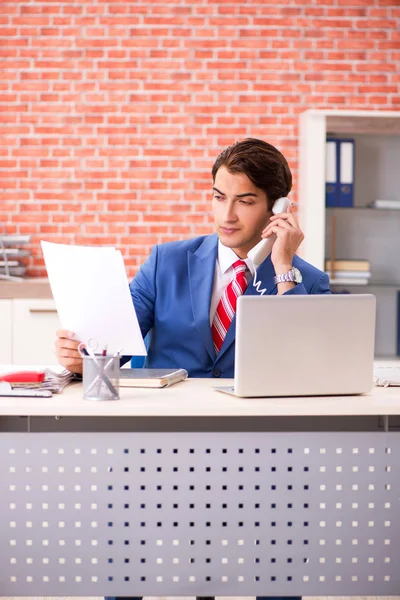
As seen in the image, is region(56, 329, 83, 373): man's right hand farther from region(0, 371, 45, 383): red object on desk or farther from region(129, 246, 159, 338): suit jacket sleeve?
region(129, 246, 159, 338): suit jacket sleeve

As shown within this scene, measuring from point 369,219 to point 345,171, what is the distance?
13.0 inches

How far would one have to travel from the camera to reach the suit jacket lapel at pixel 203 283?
7.21 feet

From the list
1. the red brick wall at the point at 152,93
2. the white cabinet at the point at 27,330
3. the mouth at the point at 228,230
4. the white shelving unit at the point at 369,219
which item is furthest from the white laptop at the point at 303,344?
the red brick wall at the point at 152,93

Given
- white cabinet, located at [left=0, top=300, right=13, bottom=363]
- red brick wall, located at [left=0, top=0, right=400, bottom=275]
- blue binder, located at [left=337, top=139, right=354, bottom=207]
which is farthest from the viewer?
red brick wall, located at [left=0, top=0, right=400, bottom=275]

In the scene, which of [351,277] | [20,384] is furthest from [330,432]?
[351,277]

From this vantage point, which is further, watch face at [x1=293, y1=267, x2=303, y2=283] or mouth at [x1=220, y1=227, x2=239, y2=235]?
mouth at [x1=220, y1=227, x2=239, y2=235]

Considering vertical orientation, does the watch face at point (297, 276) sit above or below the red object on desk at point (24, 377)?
above

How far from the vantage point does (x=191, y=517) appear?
5.42ft

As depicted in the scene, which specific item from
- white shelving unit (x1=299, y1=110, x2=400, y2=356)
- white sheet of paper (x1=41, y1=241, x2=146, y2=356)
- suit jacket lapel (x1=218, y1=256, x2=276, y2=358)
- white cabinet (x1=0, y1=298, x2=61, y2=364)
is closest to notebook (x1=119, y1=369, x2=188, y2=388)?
white sheet of paper (x1=41, y1=241, x2=146, y2=356)

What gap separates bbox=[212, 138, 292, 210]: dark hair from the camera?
223 cm

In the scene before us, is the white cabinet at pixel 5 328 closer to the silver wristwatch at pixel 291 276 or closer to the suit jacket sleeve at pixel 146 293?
the suit jacket sleeve at pixel 146 293

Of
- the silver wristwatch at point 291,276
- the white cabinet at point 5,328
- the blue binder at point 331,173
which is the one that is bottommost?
the white cabinet at point 5,328

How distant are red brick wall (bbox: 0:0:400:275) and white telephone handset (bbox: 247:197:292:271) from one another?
2.16m

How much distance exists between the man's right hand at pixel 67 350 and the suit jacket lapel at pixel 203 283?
427 millimetres
